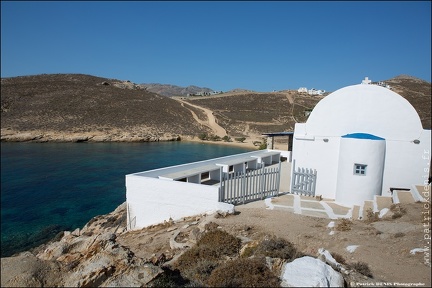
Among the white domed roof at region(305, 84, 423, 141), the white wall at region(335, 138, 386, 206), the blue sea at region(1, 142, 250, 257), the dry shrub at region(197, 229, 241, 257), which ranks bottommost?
the blue sea at region(1, 142, 250, 257)

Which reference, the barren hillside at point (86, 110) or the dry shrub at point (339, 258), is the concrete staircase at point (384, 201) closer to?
the dry shrub at point (339, 258)

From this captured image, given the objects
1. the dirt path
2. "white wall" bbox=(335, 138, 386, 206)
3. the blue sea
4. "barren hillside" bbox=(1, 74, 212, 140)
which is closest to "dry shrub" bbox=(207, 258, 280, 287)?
"white wall" bbox=(335, 138, 386, 206)

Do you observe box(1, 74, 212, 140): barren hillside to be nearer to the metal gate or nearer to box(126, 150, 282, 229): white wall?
box(126, 150, 282, 229): white wall

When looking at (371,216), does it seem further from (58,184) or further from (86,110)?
(86,110)

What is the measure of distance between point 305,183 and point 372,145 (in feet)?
11.0

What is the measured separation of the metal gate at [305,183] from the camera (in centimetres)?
1320

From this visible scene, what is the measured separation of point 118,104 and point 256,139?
29575mm

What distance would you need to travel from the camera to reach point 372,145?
1169 cm

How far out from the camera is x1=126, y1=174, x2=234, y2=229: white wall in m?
10.2

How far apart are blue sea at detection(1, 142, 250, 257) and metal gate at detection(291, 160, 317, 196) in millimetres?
11376

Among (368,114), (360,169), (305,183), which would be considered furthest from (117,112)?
(360,169)

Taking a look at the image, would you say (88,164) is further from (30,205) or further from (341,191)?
(341,191)

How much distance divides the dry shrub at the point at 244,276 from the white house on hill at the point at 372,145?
8.72m

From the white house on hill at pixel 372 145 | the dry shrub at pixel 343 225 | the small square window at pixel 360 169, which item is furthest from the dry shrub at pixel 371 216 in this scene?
the small square window at pixel 360 169
